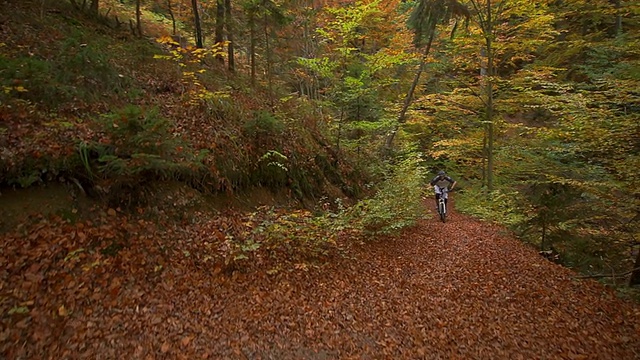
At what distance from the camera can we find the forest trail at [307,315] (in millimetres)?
3982

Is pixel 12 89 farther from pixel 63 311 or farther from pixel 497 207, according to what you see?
pixel 497 207

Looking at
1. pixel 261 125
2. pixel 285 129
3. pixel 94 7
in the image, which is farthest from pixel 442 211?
pixel 94 7

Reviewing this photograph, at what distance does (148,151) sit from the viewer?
5.65m

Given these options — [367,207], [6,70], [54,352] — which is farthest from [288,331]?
[6,70]

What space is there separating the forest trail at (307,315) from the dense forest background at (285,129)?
0.94 meters

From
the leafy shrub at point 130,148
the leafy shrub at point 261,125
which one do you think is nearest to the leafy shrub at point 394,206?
the leafy shrub at point 261,125

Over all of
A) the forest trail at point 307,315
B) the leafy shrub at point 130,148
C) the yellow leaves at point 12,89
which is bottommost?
the forest trail at point 307,315

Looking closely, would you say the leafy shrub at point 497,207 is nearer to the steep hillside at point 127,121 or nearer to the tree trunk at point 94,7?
the steep hillside at point 127,121

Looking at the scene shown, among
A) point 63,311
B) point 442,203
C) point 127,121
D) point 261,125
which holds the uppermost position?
point 127,121

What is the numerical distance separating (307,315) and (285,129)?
6552mm

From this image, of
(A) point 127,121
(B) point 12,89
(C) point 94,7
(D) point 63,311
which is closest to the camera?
(D) point 63,311

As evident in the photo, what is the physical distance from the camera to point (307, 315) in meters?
5.09

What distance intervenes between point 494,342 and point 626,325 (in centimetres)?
212

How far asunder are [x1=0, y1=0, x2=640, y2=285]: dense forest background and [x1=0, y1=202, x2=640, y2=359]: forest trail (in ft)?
3.08
